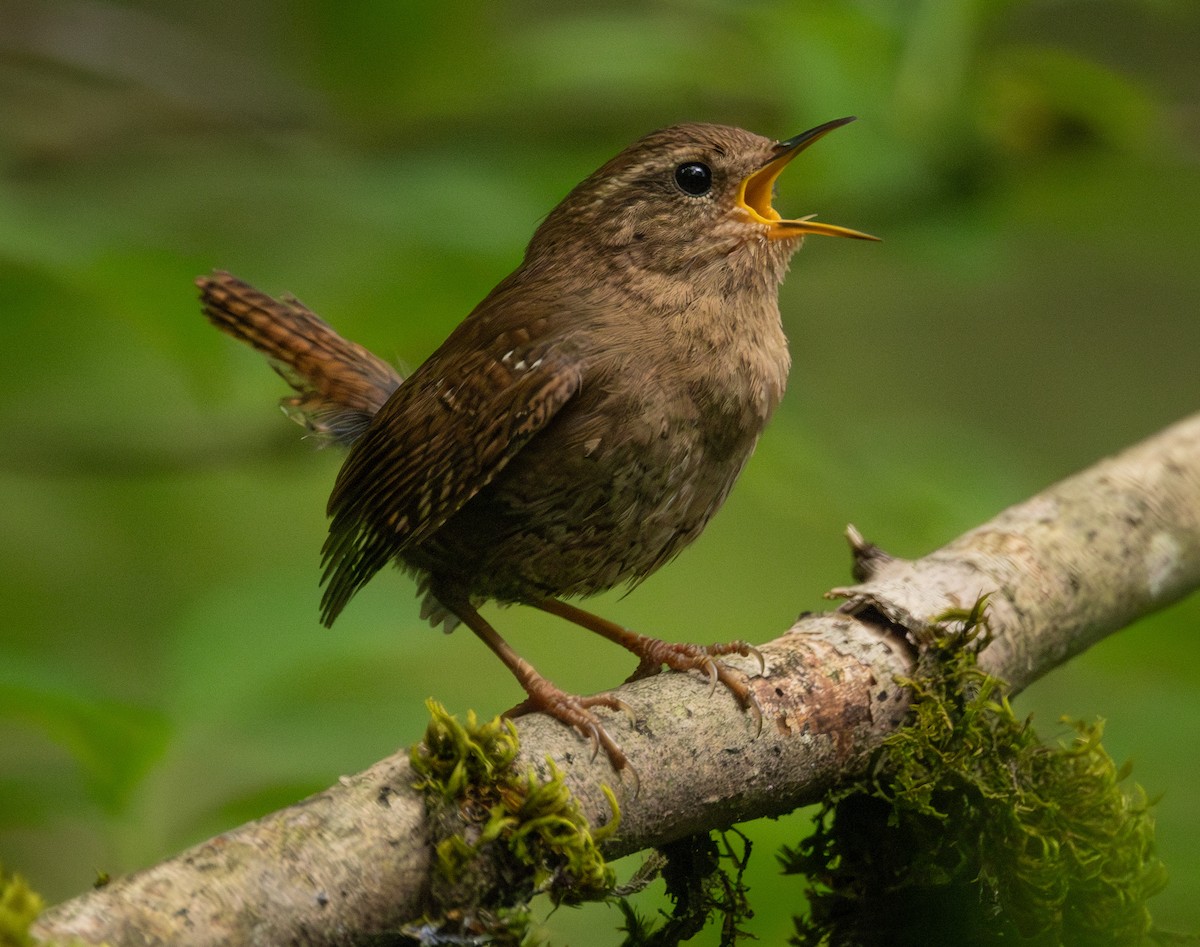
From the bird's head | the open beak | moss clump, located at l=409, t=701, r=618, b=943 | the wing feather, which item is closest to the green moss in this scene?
moss clump, located at l=409, t=701, r=618, b=943

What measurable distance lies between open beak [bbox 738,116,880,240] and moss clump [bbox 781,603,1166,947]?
3.03ft

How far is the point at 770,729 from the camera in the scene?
89.2 inches

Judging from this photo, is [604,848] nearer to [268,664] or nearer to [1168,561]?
[268,664]

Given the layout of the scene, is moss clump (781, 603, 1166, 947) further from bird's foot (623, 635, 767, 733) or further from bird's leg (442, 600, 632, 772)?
bird's leg (442, 600, 632, 772)

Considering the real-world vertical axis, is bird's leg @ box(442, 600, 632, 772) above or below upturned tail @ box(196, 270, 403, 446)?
below

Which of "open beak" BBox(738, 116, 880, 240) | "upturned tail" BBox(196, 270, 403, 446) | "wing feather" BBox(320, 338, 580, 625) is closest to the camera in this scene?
"wing feather" BBox(320, 338, 580, 625)

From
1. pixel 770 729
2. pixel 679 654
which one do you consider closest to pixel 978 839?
pixel 770 729

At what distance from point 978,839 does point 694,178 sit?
5.22 ft

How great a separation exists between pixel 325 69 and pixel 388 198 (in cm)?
80

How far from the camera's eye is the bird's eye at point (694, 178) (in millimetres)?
3012

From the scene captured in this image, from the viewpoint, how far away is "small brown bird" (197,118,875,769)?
8.52 feet

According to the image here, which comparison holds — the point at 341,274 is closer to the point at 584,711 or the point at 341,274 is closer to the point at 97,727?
the point at 97,727

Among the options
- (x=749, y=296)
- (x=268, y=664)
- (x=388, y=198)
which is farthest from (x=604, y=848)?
(x=388, y=198)

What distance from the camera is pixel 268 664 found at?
2900 millimetres
